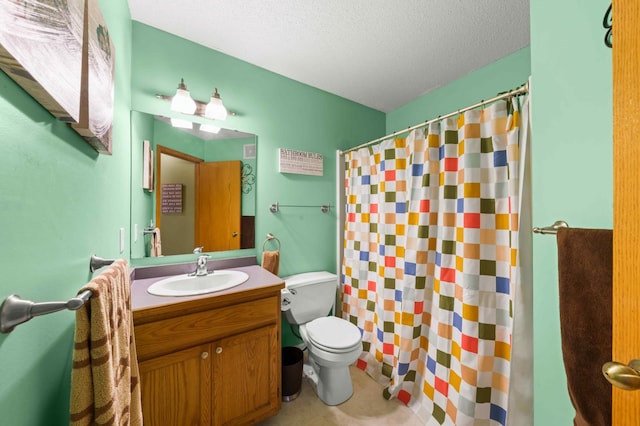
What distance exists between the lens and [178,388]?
1047 millimetres

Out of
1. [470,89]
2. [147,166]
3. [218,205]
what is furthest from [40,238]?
[470,89]

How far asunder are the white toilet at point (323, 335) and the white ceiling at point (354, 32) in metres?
1.76

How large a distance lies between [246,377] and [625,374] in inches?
55.2

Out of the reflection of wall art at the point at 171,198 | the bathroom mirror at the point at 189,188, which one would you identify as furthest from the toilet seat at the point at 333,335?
the reflection of wall art at the point at 171,198

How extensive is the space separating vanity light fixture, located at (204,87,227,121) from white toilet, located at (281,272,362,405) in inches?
52.5

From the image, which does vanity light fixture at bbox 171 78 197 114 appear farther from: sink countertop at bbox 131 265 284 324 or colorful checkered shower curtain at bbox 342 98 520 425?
colorful checkered shower curtain at bbox 342 98 520 425

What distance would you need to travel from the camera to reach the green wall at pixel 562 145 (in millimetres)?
632

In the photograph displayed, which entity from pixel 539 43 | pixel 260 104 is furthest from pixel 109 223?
pixel 539 43

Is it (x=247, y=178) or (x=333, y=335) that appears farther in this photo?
(x=247, y=178)

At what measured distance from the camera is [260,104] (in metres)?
1.83

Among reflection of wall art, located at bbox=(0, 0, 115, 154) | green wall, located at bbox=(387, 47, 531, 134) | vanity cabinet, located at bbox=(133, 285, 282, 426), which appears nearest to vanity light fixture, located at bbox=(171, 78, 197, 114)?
reflection of wall art, located at bbox=(0, 0, 115, 154)

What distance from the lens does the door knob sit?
321 millimetres

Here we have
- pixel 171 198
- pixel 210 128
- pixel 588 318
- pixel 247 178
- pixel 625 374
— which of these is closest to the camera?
pixel 625 374

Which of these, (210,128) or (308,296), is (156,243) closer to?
(210,128)
